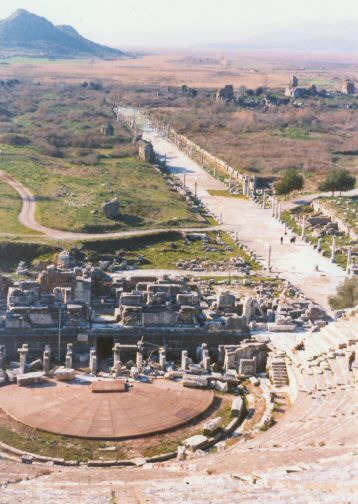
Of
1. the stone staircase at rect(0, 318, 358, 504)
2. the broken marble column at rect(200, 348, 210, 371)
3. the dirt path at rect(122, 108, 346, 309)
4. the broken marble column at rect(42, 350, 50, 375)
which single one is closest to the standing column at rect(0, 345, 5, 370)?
the broken marble column at rect(42, 350, 50, 375)

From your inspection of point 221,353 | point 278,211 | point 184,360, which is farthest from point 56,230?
point 184,360

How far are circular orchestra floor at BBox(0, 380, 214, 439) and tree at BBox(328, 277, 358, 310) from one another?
55.1ft

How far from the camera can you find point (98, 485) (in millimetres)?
23969

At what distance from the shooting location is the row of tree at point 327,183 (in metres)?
87.9

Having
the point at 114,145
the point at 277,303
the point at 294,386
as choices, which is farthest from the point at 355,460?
the point at 114,145

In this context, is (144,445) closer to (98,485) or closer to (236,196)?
(98,485)

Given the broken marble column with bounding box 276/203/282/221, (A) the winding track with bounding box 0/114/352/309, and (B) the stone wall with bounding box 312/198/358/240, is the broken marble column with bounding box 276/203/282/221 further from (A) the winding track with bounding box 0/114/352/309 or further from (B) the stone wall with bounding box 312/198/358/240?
(B) the stone wall with bounding box 312/198/358/240

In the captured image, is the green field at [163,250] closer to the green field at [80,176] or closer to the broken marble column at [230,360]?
the green field at [80,176]

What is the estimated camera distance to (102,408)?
32031 millimetres

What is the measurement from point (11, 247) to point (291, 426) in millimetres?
34564

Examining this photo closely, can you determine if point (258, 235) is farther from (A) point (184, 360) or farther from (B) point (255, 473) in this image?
(B) point (255, 473)

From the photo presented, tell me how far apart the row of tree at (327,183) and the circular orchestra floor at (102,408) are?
5678cm

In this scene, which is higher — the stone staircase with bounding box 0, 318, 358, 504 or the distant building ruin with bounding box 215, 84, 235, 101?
the distant building ruin with bounding box 215, 84, 235, 101

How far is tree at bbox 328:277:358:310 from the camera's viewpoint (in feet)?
160
